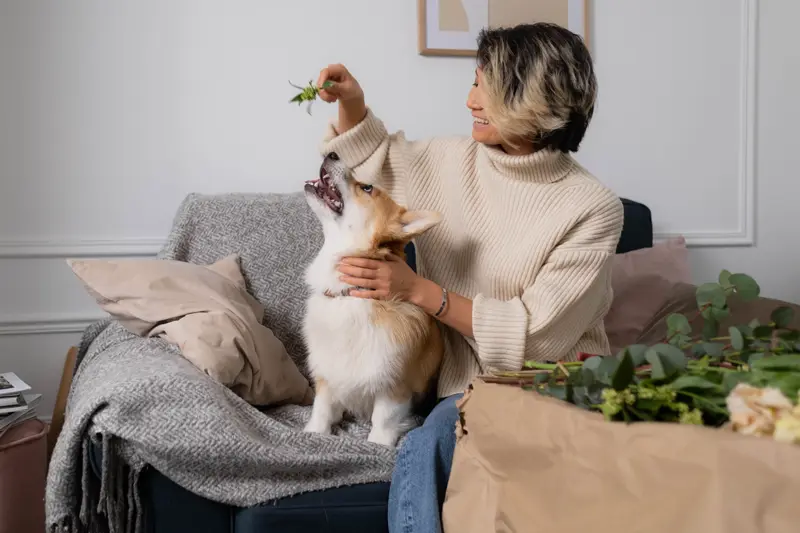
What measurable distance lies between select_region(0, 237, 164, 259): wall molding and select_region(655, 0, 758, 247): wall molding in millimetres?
1784

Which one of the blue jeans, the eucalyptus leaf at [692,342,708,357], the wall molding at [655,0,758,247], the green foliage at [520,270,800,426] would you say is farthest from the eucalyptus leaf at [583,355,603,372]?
the wall molding at [655,0,758,247]

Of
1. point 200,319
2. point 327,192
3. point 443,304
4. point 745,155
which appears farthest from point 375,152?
point 745,155

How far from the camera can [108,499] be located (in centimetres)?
127

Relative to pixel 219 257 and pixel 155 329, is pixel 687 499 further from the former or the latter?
pixel 219 257

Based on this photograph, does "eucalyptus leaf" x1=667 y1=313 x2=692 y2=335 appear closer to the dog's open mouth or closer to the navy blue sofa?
the navy blue sofa

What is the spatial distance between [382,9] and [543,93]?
1.05 meters

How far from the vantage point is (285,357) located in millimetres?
1826

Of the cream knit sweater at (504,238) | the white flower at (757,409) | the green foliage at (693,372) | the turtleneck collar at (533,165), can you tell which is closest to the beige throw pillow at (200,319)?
→ the cream knit sweater at (504,238)

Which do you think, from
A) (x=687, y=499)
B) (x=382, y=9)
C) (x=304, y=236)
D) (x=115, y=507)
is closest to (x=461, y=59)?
(x=382, y=9)

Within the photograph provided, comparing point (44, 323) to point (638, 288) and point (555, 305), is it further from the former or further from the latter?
point (638, 288)

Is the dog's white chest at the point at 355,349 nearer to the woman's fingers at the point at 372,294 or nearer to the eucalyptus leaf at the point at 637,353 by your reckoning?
the woman's fingers at the point at 372,294

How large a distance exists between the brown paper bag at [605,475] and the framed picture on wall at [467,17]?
1830 millimetres

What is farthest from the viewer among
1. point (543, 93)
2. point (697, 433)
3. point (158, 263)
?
point (158, 263)

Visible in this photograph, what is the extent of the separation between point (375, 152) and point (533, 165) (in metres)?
0.38
